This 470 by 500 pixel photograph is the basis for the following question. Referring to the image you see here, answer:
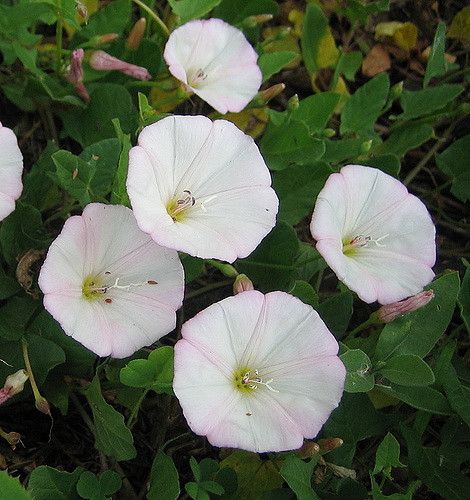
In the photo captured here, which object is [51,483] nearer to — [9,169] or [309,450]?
[309,450]

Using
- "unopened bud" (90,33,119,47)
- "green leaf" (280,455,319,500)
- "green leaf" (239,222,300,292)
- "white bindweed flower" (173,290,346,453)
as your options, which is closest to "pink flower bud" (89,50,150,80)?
"unopened bud" (90,33,119,47)

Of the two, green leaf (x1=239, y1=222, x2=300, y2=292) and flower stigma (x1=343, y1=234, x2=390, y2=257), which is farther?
green leaf (x1=239, y1=222, x2=300, y2=292)

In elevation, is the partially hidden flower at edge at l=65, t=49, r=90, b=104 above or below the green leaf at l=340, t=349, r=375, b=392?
above

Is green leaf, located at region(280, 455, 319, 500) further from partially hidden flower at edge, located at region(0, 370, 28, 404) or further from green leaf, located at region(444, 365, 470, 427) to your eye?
partially hidden flower at edge, located at region(0, 370, 28, 404)

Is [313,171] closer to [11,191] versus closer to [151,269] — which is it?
[151,269]

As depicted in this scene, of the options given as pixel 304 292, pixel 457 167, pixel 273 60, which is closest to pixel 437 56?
pixel 457 167

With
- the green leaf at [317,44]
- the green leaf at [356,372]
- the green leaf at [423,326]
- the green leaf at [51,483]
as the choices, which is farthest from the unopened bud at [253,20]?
the green leaf at [51,483]

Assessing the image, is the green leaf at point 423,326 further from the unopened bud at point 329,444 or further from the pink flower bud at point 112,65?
the pink flower bud at point 112,65

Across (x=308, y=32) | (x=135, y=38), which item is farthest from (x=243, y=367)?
(x=308, y=32)
